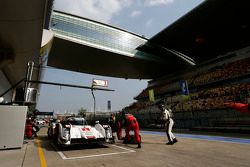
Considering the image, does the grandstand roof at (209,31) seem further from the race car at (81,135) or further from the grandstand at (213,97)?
the race car at (81,135)

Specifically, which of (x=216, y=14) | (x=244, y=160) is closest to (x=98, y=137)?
(x=244, y=160)

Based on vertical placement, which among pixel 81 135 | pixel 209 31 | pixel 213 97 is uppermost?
pixel 209 31

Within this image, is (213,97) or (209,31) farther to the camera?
(209,31)

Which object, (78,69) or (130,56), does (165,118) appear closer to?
(130,56)

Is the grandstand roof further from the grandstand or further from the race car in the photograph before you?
the race car

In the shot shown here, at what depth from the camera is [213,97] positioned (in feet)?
73.4

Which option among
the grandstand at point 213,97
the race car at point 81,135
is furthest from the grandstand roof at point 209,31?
the race car at point 81,135

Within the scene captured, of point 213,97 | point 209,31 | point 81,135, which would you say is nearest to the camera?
point 81,135

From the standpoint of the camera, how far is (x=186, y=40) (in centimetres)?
3256

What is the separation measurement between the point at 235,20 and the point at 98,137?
1098 inches

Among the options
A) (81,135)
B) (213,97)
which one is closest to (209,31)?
(213,97)

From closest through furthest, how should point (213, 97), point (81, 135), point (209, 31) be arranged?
point (81, 135) → point (213, 97) → point (209, 31)

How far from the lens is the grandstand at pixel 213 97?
1541cm

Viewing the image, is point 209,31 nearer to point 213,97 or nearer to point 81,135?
point 213,97
